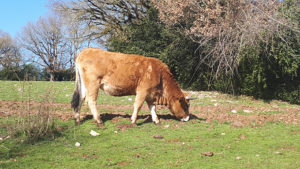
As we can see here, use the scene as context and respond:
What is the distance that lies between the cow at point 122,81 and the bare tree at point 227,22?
492cm

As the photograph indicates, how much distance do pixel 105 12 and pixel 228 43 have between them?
52.9 ft

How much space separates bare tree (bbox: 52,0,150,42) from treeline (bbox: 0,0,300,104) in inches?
122

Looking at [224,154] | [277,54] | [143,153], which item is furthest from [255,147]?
[277,54]

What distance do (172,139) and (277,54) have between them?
11790 millimetres

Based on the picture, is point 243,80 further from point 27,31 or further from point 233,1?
point 27,31

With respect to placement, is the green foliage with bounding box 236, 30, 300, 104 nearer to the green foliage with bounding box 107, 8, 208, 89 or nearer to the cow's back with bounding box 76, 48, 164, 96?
the green foliage with bounding box 107, 8, 208, 89

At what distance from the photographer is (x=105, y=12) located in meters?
28.3

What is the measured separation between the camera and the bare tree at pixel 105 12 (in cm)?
2747

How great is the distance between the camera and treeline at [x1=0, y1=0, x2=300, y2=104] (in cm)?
1571

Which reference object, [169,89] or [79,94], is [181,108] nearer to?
[169,89]

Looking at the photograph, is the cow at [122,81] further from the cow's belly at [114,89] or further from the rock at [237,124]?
the rock at [237,124]

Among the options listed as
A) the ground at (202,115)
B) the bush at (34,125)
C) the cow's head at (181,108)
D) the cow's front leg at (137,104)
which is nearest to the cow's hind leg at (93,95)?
the ground at (202,115)

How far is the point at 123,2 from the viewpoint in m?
27.6

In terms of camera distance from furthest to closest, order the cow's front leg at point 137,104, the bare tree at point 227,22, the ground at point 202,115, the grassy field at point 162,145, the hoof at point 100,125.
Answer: the bare tree at point 227,22
the ground at point 202,115
the cow's front leg at point 137,104
the hoof at point 100,125
the grassy field at point 162,145
